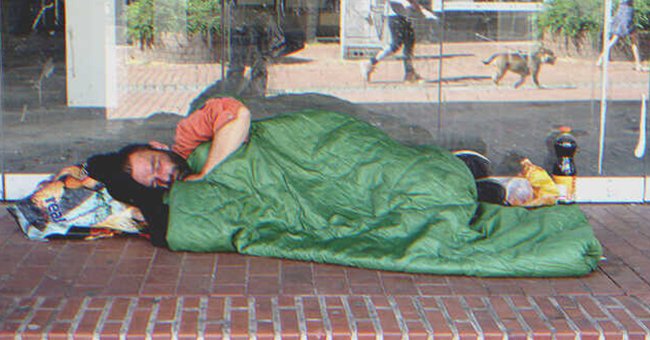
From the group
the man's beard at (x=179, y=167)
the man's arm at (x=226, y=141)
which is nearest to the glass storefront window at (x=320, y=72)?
the man's beard at (x=179, y=167)

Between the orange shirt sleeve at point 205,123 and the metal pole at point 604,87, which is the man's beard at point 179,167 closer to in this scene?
the orange shirt sleeve at point 205,123

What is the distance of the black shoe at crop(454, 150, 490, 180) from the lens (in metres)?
5.58

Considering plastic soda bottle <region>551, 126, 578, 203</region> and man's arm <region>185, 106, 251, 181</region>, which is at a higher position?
man's arm <region>185, 106, 251, 181</region>

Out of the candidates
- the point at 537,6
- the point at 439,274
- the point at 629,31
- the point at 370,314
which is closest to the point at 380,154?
the point at 439,274

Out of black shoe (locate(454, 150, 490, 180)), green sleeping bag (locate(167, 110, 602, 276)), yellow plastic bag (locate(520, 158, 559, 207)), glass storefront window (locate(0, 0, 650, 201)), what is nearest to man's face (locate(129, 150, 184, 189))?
green sleeping bag (locate(167, 110, 602, 276))

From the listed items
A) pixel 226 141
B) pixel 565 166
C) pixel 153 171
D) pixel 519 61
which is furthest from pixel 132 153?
pixel 565 166

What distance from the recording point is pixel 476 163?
5625 mm

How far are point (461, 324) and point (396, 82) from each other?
2.33 m

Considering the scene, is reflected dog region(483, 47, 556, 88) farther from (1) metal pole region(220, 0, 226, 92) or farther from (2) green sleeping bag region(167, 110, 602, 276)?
(1) metal pole region(220, 0, 226, 92)

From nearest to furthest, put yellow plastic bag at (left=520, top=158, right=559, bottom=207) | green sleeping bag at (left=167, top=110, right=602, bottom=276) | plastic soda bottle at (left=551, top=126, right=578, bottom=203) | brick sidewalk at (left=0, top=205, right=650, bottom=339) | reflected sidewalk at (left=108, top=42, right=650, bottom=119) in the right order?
brick sidewalk at (left=0, top=205, right=650, bottom=339) < green sleeping bag at (left=167, top=110, right=602, bottom=276) < yellow plastic bag at (left=520, top=158, right=559, bottom=207) < plastic soda bottle at (left=551, top=126, right=578, bottom=203) < reflected sidewalk at (left=108, top=42, right=650, bottom=119)

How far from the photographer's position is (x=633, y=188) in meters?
5.84

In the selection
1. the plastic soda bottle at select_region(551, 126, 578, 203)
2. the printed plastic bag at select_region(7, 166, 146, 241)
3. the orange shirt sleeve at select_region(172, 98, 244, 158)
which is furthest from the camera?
the plastic soda bottle at select_region(551, 126, 578, 203)

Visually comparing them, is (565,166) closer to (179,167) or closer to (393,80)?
(393,80)

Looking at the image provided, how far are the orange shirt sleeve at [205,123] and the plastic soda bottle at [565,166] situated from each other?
2.02 m
